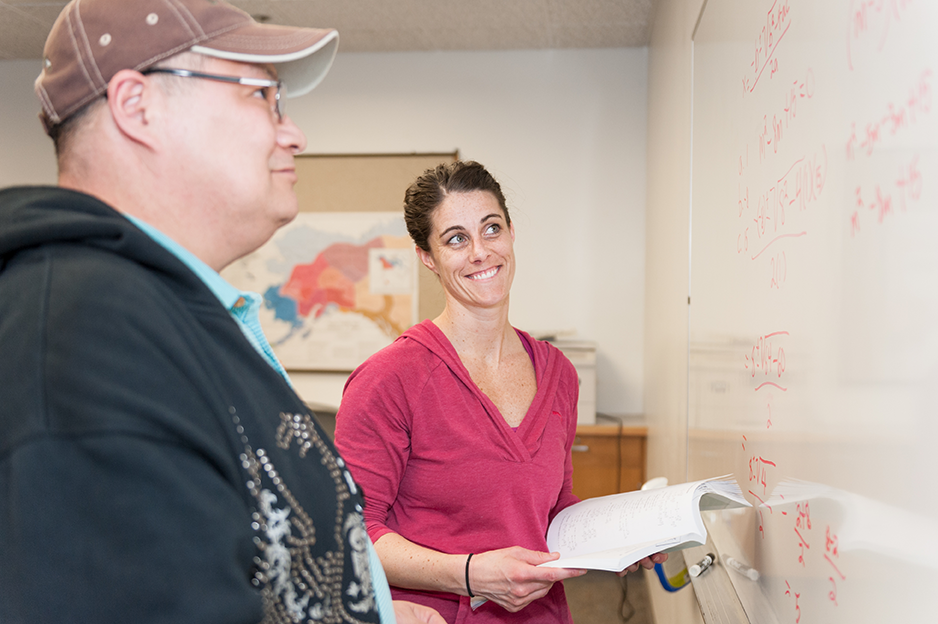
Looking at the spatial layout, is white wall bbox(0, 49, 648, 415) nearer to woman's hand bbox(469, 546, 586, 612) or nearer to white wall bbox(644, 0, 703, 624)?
white wall bbox(644, 0, 703, 624)

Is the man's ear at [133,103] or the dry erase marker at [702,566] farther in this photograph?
the dry erase marker at [702,566]

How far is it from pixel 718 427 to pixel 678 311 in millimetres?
809

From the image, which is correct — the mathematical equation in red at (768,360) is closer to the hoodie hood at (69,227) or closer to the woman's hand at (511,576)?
the woman's hand at (511,576)

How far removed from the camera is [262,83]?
707 millimetres

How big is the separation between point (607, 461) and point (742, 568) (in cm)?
225

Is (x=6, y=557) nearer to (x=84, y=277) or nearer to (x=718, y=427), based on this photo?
(x=84, y=277)

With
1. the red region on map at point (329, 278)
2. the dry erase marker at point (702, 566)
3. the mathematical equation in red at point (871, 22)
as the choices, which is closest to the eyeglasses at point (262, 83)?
the mathematical equation in red at point (871, 22)

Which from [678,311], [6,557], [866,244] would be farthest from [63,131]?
[678,311]

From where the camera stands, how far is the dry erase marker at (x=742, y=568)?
1067 mm

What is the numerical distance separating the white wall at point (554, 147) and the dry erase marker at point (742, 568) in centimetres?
249

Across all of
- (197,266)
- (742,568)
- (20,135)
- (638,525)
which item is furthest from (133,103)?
(20,135)

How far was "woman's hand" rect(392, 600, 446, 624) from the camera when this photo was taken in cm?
97

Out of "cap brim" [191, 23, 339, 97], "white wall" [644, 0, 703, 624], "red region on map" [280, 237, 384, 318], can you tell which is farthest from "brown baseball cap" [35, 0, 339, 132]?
"red region on map" [280, 237, 384, 318]

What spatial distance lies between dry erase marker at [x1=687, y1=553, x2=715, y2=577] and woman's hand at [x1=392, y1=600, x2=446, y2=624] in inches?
23.4
